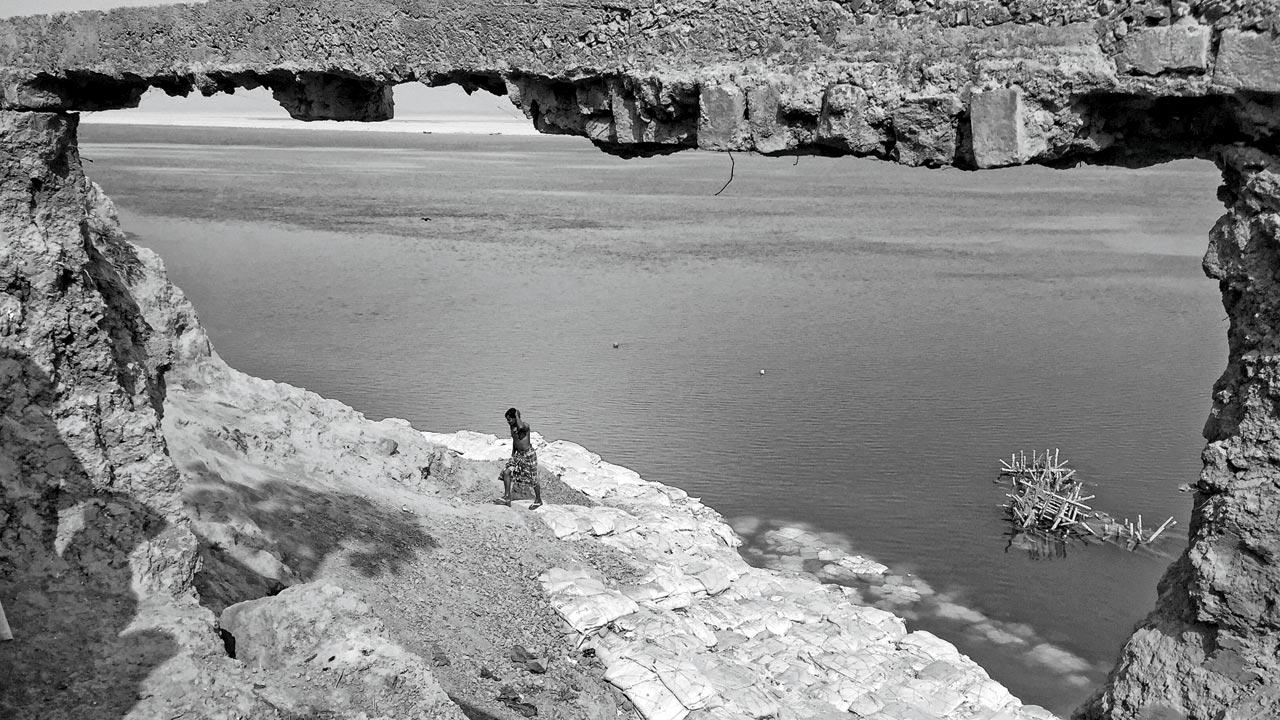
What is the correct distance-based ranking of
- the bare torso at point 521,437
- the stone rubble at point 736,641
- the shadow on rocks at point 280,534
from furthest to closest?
1. the bare torso at point 521,437
2. the stone rubble at point 736,641
3. the shadow on rocks at point 280,534

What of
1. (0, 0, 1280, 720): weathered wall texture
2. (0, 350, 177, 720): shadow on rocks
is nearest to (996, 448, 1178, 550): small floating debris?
(0, 0, 1280, 720): weathered wall texture

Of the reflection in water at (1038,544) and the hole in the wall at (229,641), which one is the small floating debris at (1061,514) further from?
the hole in the wall at (229,641)

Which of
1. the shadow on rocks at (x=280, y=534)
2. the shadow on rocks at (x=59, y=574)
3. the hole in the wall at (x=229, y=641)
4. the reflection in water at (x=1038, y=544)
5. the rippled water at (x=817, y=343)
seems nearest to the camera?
the shadow on rocks at (x=59, y=574)

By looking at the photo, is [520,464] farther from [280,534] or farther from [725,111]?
[725,111]

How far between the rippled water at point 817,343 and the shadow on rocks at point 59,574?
754 cm

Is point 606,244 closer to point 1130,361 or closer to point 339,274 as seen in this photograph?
Answer: point 339,274

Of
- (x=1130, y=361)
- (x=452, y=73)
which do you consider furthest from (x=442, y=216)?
(x=452, y=73)

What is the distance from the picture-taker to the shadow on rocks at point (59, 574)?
158 inches

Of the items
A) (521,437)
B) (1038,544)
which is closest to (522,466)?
(521,437)

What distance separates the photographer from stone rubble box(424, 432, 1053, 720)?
7.31 meters

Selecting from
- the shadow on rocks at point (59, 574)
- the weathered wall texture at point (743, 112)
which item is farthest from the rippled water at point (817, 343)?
the shadow on rocks at point (59, 574)

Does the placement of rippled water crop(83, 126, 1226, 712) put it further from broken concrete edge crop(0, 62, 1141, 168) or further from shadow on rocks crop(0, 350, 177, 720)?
shadow on rocks crop(0, 350, 177, 720)

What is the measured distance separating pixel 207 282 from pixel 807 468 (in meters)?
16.9

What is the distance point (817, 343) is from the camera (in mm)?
18906
